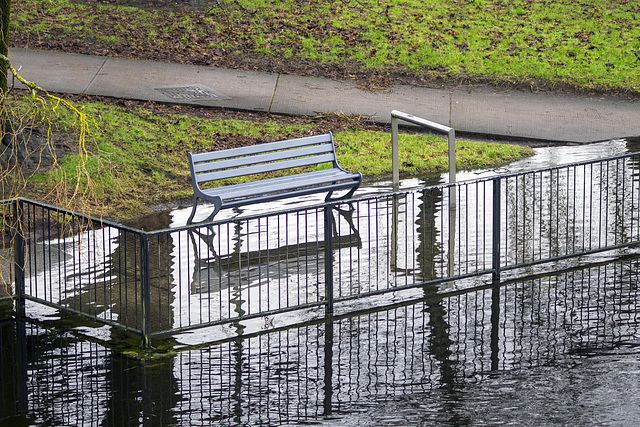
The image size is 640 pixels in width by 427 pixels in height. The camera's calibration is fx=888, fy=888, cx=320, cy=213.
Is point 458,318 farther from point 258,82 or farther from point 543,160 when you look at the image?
point 258,82

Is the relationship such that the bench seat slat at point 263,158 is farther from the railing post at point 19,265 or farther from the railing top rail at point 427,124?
the railing post at point 19,265

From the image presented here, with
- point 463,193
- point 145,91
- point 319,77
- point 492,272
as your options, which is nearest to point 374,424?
point 492,272

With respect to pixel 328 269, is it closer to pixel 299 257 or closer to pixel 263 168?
pixel 299 257

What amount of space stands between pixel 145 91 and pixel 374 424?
32.0 ft

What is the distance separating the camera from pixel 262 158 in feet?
36.0

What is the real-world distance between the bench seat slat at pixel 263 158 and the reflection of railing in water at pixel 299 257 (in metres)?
0.74

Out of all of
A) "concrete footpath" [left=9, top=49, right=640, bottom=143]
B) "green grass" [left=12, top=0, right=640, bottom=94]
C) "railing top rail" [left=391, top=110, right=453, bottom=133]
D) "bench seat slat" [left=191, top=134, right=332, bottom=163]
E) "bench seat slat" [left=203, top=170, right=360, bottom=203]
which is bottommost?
"bench seat slat" [left=203, top=170, right=360, bottom=203]

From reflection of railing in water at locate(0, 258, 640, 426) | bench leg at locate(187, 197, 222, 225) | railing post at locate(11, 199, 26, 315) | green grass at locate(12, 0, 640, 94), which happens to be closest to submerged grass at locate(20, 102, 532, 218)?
bench leg at locate(187, 197, 222, 225)

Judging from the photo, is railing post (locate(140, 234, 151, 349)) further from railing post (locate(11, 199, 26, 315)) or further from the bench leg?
the bench leg

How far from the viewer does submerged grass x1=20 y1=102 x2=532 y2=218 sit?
11.8 m

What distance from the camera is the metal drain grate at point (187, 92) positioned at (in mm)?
14984

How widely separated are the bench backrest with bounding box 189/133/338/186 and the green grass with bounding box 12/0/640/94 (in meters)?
6.17

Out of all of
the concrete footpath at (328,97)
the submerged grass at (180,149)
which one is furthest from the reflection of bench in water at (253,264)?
the concrete footpath at (328,97)

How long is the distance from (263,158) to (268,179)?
0.29m
